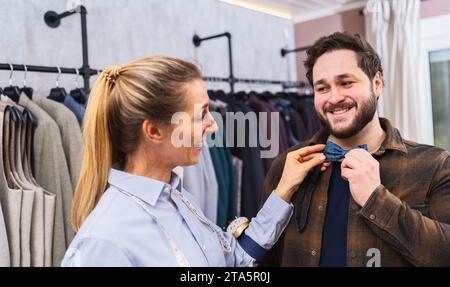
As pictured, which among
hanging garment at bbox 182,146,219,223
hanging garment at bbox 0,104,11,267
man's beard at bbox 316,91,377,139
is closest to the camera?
man's beard at bbox 316,91,377,139

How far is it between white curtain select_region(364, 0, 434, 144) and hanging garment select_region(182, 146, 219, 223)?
1.13 m

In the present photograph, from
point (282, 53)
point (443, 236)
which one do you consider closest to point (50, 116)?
point (443, 236)

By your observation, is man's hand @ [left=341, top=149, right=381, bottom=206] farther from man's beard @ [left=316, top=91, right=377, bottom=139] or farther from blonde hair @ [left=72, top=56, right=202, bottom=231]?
blonde hair @ [left=72, top=56, right=202, bottom=231]

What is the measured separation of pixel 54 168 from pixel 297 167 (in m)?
0.73

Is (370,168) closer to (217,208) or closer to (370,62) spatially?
(370,62)

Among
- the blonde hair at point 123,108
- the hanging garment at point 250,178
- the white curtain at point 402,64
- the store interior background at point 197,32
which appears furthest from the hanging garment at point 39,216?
the white curtain at point 402,64

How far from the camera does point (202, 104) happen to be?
0.75 m

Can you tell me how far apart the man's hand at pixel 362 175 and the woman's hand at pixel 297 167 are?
0.14 metres

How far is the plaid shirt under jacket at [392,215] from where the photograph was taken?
2.72 feet

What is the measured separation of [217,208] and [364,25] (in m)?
1.52

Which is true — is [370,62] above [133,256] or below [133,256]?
above

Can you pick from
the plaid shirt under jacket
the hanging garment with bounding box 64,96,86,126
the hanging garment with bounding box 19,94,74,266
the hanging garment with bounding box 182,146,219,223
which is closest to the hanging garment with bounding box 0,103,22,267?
the hanging garment with bounding box 19,94,74,266

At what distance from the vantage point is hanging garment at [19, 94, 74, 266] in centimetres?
124

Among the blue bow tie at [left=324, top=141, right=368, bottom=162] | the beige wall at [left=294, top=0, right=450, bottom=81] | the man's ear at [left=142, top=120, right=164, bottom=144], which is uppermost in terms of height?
the beige wall at [left=294, top=0, right=450, bottom=81]
